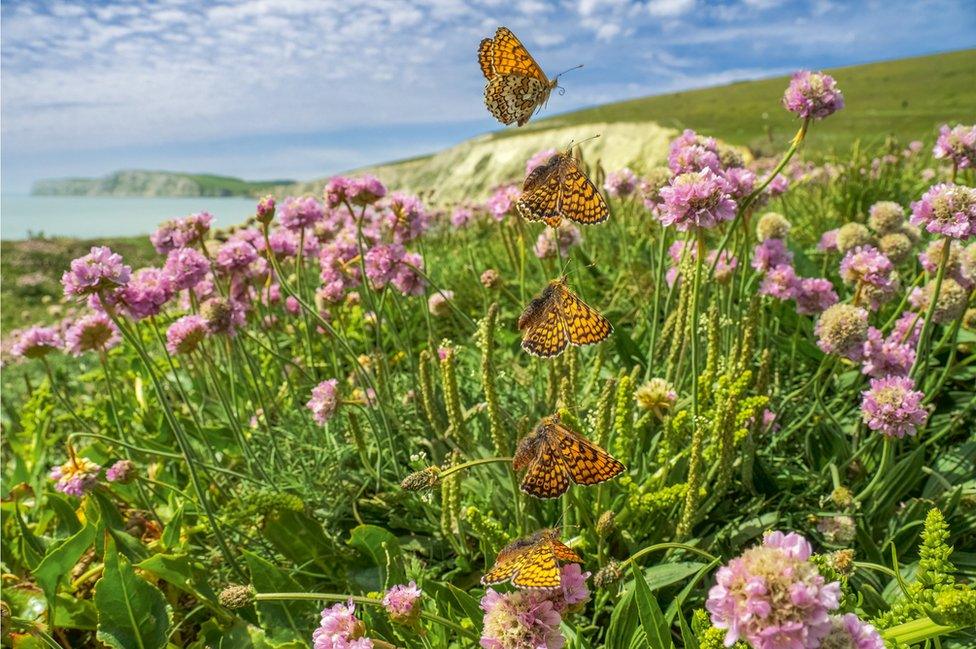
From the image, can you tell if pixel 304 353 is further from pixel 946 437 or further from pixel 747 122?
pixel 747 122

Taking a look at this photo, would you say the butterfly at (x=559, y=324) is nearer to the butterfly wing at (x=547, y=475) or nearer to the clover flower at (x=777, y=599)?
the butterfly wing at (x=547, y=475)

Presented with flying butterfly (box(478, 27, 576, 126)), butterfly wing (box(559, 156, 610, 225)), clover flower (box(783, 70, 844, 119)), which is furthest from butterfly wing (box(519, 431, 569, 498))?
clover flower (box(783, 70, 844, 119))

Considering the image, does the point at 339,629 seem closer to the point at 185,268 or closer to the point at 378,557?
the point at 378,557

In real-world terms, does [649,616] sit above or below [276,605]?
above

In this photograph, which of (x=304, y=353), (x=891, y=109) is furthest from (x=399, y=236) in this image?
(x=891, y=109)

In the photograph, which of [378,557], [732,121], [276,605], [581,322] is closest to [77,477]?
[276,605]

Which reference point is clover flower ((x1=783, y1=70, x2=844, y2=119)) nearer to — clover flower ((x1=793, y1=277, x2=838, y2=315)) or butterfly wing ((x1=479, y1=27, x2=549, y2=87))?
clover flower ((x1=793, y1=277, x2=838, y2=315))
